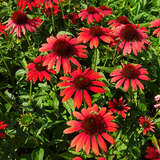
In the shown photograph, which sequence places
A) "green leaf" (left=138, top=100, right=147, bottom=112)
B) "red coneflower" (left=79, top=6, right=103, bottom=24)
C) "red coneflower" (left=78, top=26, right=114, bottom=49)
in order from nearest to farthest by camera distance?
"red coneflower" (left=78, top=26, right=114, bottom=49)
"green leaf" (left=138, top=100, right=147, bottom=112)
"red coneflower" (left=79, top=6, right=103, bottom=24)

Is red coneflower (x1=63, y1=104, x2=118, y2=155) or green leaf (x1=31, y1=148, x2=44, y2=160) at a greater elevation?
red coneflower (x1=63, y1=104, x2=118, y2=155)

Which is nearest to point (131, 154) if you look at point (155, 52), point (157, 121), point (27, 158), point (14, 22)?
point (157, 121)

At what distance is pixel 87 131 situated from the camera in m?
1.39

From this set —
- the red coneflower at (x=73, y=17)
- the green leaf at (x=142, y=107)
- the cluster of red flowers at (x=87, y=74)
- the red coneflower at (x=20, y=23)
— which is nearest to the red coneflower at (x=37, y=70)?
the cluster of red flowers at (x=87, y=74)

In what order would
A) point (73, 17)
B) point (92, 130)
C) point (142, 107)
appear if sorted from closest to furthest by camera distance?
point (92, 130) < point (142, 107) < point (73, 17)

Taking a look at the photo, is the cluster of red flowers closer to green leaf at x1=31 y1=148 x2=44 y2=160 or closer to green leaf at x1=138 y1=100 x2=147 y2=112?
green leaf at x1=138 y1=100 x2=147 y2=112

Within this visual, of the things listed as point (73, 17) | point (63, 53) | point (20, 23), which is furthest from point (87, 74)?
point (73, 17)

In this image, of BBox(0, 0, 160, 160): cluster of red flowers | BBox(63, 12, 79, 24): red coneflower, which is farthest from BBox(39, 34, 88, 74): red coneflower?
BBox(63, 12, 79, 24): red coneflower

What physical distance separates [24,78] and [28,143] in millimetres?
956

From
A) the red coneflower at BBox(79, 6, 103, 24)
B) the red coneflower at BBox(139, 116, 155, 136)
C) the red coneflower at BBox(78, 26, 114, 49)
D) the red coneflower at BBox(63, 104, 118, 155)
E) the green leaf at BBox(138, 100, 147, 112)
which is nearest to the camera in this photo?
the red coneflower at BBox(63, 104, 118, 155)

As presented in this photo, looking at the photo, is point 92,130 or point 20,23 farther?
point 20,23

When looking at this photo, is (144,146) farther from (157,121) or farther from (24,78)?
(24,78)

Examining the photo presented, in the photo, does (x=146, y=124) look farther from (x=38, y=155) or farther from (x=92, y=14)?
(x=92, y=14)

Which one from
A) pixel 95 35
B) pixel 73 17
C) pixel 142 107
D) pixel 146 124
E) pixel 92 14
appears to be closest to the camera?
pixel 95 35
